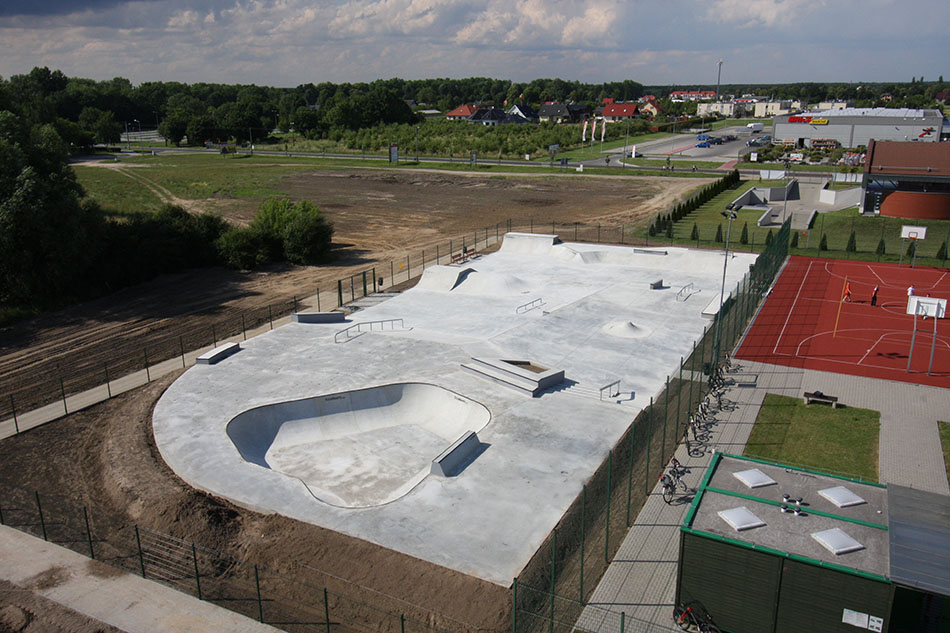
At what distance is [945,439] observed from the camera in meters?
24.0

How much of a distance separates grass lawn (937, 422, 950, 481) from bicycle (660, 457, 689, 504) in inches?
331

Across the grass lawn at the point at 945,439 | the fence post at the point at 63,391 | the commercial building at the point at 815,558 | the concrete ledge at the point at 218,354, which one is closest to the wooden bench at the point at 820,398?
the grass lawn at the point at 945,439

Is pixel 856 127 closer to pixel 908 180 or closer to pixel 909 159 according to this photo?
pixel 909 159

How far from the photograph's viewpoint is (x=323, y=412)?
1049 inches

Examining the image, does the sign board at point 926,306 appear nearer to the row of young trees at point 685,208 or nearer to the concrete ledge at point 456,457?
the concrete ledge at point 456,457

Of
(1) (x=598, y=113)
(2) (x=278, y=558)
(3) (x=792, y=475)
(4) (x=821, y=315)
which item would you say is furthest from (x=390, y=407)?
(1) (x=598, y=113)

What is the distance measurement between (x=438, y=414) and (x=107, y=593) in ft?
43.1

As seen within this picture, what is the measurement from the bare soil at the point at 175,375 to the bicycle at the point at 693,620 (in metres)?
4.00

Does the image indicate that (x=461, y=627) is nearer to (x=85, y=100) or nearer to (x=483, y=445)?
(x=483, y=445)

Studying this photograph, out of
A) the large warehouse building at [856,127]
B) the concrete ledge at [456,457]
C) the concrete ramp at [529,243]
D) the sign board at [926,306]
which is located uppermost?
the large warehouse building at [856,127]

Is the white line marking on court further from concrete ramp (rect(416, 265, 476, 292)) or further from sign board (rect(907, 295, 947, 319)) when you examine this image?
concrete ramp (rect(416, 265, 476, 292))

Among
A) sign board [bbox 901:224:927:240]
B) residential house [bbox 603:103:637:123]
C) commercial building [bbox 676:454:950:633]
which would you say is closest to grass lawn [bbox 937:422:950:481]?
commercial building [bbox 676:454:950:633]

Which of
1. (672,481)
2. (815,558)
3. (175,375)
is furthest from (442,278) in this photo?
(815,558)

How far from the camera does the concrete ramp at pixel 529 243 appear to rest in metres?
52.2
